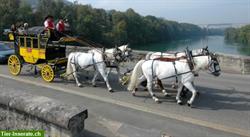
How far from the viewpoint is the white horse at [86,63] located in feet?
39.2

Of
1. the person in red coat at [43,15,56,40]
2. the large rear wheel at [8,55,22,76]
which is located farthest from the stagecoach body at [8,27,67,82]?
the person in red coat at [43,15,56,40]

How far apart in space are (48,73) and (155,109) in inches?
216

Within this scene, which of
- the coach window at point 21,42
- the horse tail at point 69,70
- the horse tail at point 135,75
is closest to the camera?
the horse tail at point 135,75

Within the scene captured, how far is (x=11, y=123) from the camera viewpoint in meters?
5.64

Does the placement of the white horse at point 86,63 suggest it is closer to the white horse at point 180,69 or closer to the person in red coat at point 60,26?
the person in red coat at point 60,26

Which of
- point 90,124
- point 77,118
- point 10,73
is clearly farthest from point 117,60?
point 77,118

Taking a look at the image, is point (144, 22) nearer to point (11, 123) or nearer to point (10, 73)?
point (10, 73)

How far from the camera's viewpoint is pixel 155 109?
915 cm

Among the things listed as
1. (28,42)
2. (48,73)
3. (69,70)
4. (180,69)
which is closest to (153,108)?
(180,69)

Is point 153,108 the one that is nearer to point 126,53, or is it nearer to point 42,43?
point 126,53

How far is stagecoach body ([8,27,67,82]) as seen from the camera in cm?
1326

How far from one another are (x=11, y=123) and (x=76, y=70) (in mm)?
7180

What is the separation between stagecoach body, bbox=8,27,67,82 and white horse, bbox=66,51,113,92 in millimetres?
757

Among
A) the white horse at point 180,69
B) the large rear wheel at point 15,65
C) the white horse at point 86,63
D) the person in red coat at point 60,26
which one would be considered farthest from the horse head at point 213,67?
the large rear wheel at point 15,65
